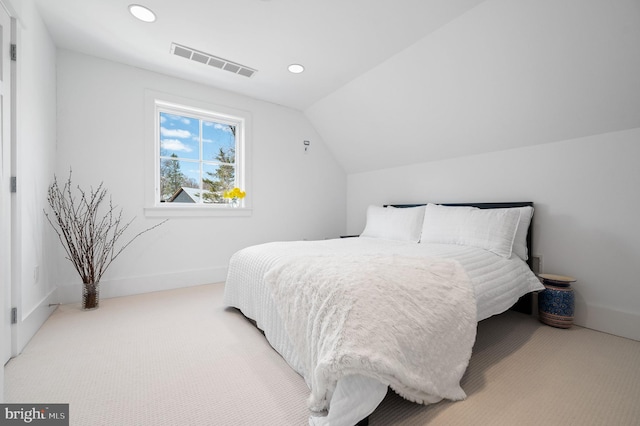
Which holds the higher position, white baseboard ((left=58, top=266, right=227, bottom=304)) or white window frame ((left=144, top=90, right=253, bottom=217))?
white window frame ((left=144, top=90, right=253, bottom=217))

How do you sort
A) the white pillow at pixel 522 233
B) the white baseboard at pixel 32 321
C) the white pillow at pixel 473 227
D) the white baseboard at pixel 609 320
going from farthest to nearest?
the white pillow at pixel 522 233
the white pillow at pixel 473 227
the white baseboard at pixel 609 320
the white baseboard at pixel 32 321

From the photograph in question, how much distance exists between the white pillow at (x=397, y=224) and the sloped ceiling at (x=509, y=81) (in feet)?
2.64

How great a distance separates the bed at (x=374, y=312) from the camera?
1061 mm

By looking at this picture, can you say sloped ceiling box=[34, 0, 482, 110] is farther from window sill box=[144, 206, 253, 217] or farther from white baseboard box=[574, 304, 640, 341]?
white baseboard box=[574, 304, 640, 341]

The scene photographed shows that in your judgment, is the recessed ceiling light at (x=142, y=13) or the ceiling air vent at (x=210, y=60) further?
the ceiling air vent at (x=210, y=60)

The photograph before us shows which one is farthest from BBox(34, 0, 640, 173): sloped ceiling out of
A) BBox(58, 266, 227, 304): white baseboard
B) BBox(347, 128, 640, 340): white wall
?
BBox(58, 266, 227, 304): white baseboard

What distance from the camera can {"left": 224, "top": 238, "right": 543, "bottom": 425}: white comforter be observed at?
1.05 m

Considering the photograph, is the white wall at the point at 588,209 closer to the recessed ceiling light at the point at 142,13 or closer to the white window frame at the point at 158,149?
the white window frame at the point at 158,149

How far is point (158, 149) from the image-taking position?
307 cm

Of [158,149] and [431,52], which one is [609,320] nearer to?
[431,52]

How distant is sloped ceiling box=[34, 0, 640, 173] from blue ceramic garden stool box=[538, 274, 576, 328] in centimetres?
122

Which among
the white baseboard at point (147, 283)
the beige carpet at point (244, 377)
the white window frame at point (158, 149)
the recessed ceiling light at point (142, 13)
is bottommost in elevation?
the beige carpet at point (244, 377)

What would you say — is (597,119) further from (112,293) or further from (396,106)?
(112,293)

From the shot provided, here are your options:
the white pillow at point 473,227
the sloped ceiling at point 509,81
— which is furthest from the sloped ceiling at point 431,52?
the white pillow at point 473,227
